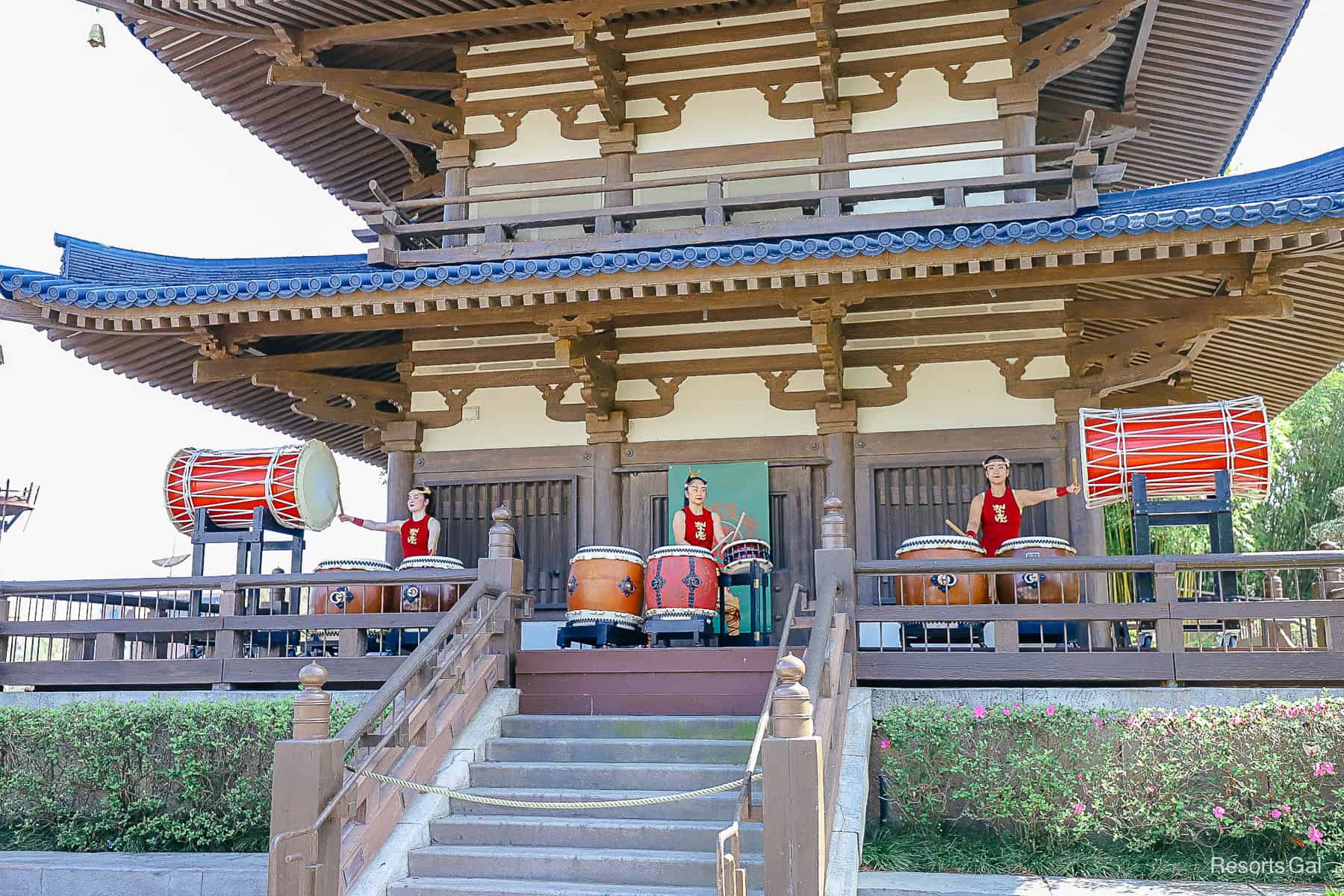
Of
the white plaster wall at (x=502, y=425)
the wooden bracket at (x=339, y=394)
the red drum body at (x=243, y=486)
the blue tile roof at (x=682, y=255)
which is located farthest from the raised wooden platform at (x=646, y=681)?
the wooden bracket at (x=339, y=394)

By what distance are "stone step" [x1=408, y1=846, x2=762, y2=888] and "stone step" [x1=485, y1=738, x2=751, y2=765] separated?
2.70 ft

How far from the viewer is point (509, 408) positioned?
10.7m

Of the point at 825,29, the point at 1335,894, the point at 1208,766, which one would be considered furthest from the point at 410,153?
the point at 1335,894

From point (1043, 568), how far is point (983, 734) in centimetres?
108

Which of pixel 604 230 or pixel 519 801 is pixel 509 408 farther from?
pixel 519 801

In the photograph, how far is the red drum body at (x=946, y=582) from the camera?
26.2ft

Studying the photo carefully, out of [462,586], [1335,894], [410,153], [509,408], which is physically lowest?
[1335,894]

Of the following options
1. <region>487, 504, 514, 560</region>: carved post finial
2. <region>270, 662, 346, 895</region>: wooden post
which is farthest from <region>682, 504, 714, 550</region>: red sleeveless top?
<region>270, 662, 346, 895</region>: wooden post

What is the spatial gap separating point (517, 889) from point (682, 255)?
4.32m

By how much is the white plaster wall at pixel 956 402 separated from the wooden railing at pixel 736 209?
1175 mm

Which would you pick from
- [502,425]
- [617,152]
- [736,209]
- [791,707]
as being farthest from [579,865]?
[617,152]

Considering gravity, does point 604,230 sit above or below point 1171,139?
below

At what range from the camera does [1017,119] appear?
10.1 m

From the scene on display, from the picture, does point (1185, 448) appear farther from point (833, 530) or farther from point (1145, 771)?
point (833, 530)
